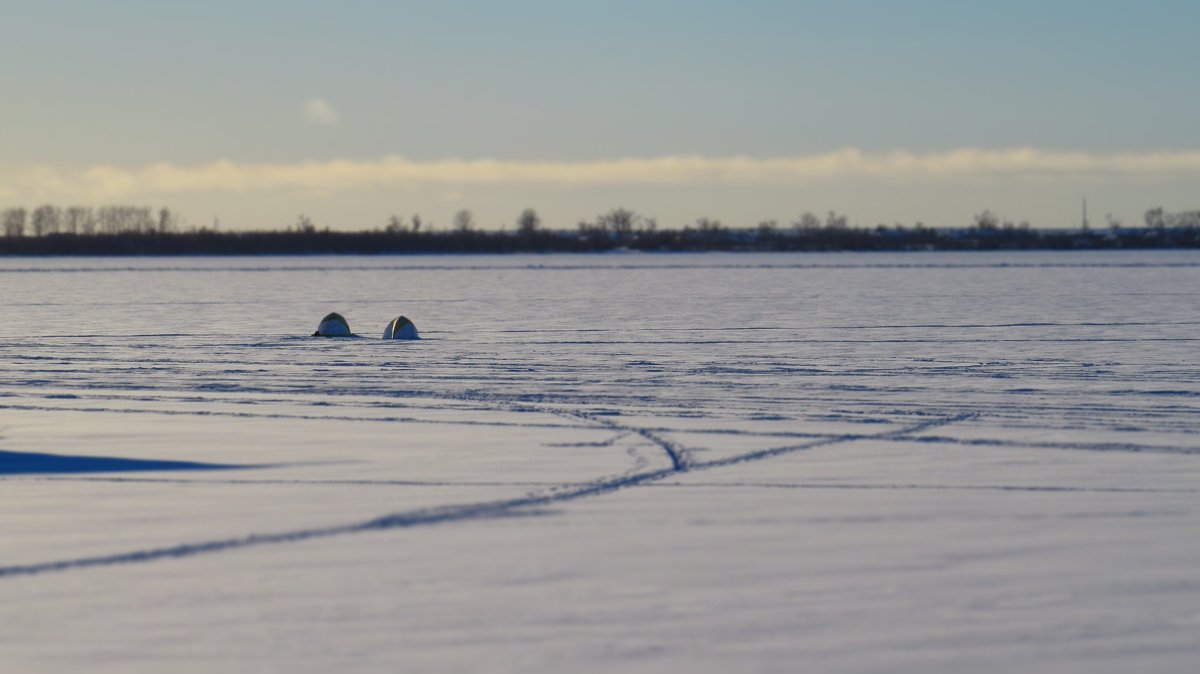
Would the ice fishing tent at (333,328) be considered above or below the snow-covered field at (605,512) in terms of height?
above

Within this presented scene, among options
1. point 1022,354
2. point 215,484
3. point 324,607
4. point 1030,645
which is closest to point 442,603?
point 324,607

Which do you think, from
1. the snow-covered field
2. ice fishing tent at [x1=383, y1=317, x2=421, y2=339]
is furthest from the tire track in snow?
ice fishing tent at [x1=383, y1=317, x2=421, y2=339]

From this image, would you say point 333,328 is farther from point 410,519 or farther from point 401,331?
point 410,519

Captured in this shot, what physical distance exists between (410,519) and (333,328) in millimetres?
14447

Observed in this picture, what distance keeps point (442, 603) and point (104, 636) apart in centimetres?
115

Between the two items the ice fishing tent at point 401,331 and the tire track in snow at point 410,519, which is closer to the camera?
the tire track in snow at point 410,519

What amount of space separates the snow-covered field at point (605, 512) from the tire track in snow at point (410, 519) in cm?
3

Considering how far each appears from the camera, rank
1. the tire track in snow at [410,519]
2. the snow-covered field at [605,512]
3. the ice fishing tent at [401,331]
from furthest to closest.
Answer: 1. the ice fishing tent at [401,331]
2. the tire track in snow at [410,519]
3. the snow-covered field at [605,512]

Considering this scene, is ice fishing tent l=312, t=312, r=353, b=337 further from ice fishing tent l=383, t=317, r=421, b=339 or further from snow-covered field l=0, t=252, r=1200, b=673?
snow-covered field l=0, t=252, r=1200, b=673

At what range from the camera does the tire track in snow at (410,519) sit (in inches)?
234

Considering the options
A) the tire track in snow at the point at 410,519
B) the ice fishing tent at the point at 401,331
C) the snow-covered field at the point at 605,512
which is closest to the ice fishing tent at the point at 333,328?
the ice fishing tent at the point at 401,331

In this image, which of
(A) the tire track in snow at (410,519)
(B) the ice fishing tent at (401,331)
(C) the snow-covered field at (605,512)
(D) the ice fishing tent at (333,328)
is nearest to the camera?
(C) the snow-covered field at (605,512)

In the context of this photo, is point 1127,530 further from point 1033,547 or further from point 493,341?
point 493,341

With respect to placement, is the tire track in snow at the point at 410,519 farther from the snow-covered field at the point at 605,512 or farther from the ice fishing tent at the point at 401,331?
the ice fishing tent at the point at 401,331
